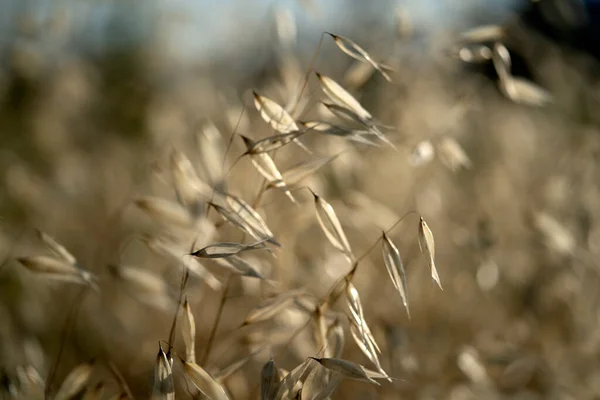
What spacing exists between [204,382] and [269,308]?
0.13 m

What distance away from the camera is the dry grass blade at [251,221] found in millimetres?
562

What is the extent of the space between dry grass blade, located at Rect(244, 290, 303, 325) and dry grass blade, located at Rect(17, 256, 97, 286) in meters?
0.16

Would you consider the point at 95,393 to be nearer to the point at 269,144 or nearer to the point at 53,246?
the point at 53,246

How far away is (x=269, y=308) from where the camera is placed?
25.0 inches

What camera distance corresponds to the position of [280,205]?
112 centimetres

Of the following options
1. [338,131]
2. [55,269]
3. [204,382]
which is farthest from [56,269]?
[338,131]

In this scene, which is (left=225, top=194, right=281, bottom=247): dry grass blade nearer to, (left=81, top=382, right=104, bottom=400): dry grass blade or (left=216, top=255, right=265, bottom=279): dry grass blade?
(left=216, top=255, right=265, bottom=279): dry grass blade

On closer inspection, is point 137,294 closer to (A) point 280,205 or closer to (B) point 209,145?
(B) point 209,145

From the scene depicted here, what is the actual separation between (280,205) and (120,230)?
37 cm

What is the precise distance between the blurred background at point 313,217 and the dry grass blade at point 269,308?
0.03 meters

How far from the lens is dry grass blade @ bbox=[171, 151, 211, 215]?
705mm

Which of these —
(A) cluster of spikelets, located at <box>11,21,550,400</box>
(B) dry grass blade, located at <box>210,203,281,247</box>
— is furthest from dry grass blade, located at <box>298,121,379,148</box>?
(B) dry grass blade, located at <box>210,203,281,247</box>

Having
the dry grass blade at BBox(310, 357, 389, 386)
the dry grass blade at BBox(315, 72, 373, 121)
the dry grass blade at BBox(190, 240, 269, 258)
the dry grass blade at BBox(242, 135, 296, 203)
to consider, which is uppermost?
the dry grass blade at BBox(315, 72, 373, 121)

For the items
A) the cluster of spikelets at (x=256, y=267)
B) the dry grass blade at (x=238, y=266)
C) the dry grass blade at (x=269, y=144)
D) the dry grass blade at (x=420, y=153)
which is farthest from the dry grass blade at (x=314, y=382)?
the dry grass blade at (x=420, y=153)
